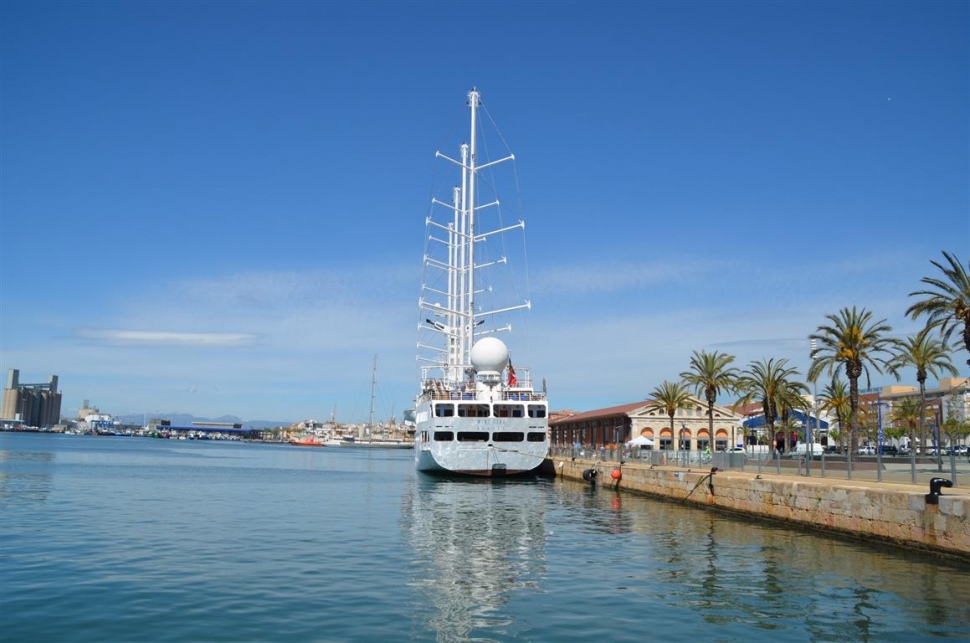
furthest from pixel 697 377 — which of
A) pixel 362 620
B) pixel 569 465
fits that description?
pixel 362 620

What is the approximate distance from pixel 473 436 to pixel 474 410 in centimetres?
179

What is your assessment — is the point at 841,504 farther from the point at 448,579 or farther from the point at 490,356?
the point at 490,356

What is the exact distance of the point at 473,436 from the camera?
49656mm

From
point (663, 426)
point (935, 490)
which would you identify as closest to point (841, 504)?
point (935, 490)

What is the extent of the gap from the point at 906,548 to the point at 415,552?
12.6 meters

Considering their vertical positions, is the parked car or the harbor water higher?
the parked car

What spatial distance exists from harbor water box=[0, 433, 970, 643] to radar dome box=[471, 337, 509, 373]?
24.1m

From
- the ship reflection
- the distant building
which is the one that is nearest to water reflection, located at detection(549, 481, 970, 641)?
the ship reflection

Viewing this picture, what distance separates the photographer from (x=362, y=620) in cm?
1258

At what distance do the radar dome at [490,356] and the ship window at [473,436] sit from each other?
554 centimetres

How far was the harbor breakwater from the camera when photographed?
737 inches

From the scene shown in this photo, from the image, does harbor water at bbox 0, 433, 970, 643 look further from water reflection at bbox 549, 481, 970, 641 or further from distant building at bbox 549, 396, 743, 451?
distant building at bbox 549, 396, 743, 451

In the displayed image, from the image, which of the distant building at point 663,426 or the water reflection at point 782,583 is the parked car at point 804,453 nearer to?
the water reflection at point 782,583

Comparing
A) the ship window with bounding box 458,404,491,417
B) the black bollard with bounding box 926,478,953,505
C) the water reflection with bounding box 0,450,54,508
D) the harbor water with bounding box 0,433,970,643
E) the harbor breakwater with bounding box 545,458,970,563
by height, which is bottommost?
the water reflection with bounding box 0,450,54,508
